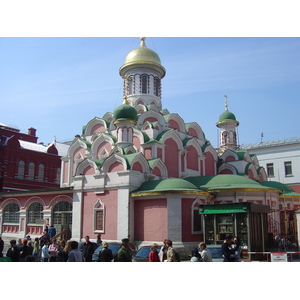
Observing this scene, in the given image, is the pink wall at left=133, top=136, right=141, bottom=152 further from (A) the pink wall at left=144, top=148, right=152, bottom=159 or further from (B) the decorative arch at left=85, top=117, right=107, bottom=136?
(B) the decorative arch at left=85, top=117, right=107, bottom=136

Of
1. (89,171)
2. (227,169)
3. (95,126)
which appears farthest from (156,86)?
(89,171)

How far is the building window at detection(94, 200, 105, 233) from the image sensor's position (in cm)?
1736

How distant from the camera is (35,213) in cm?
2098

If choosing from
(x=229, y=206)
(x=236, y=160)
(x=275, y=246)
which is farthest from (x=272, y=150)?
(x=229, y=206)

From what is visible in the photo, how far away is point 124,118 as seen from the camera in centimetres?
1938

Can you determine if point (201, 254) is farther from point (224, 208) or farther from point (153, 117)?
point (153, 117)

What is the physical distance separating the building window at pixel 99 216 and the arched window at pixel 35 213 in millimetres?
4639

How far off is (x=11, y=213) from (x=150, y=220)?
10783 mm

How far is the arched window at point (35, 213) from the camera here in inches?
814

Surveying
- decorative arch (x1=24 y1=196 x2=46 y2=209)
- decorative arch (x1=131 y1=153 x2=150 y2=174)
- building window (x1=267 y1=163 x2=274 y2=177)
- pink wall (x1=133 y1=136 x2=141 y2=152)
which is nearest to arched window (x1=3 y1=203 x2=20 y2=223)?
decorative arch (x1=24 y1=196 x2=46 y2=209)

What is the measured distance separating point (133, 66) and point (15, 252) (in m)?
18.4

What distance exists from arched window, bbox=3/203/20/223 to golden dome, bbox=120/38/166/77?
11.8 meters

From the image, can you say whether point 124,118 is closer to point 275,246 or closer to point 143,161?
point 143,161

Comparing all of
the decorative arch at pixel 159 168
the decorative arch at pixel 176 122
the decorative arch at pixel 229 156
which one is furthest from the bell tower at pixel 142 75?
the decorative arch at pixel 159 168
